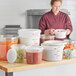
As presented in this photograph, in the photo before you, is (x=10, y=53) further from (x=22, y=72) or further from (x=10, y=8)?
(x=10, y=8)

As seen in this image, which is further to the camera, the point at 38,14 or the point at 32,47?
the point at 38,14

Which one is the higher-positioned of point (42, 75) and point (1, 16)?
point (1, 16)

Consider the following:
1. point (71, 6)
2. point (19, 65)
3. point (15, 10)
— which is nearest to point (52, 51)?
point (19, 65)

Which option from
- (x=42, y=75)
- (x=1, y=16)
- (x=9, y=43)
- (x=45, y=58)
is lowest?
(x=42, y=75)

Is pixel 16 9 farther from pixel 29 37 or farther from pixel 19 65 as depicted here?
pixel 19 65

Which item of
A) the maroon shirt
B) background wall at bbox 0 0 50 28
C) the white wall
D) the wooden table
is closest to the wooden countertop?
the wooden table

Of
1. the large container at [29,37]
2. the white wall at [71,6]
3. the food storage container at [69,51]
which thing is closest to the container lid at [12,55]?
the large container at [29,37]

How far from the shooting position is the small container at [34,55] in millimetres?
2269

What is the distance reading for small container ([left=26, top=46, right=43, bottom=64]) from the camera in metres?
2.27

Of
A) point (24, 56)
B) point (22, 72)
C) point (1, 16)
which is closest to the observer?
point (22, 72)

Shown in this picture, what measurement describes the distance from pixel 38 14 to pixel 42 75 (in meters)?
3.45

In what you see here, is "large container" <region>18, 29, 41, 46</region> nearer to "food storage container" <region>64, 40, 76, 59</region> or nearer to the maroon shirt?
"food storage container" <region>64, 40, 76, 59</region>

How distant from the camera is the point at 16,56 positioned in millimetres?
2324

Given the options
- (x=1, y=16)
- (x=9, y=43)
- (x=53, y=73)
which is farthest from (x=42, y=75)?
(x=1, y=16)
